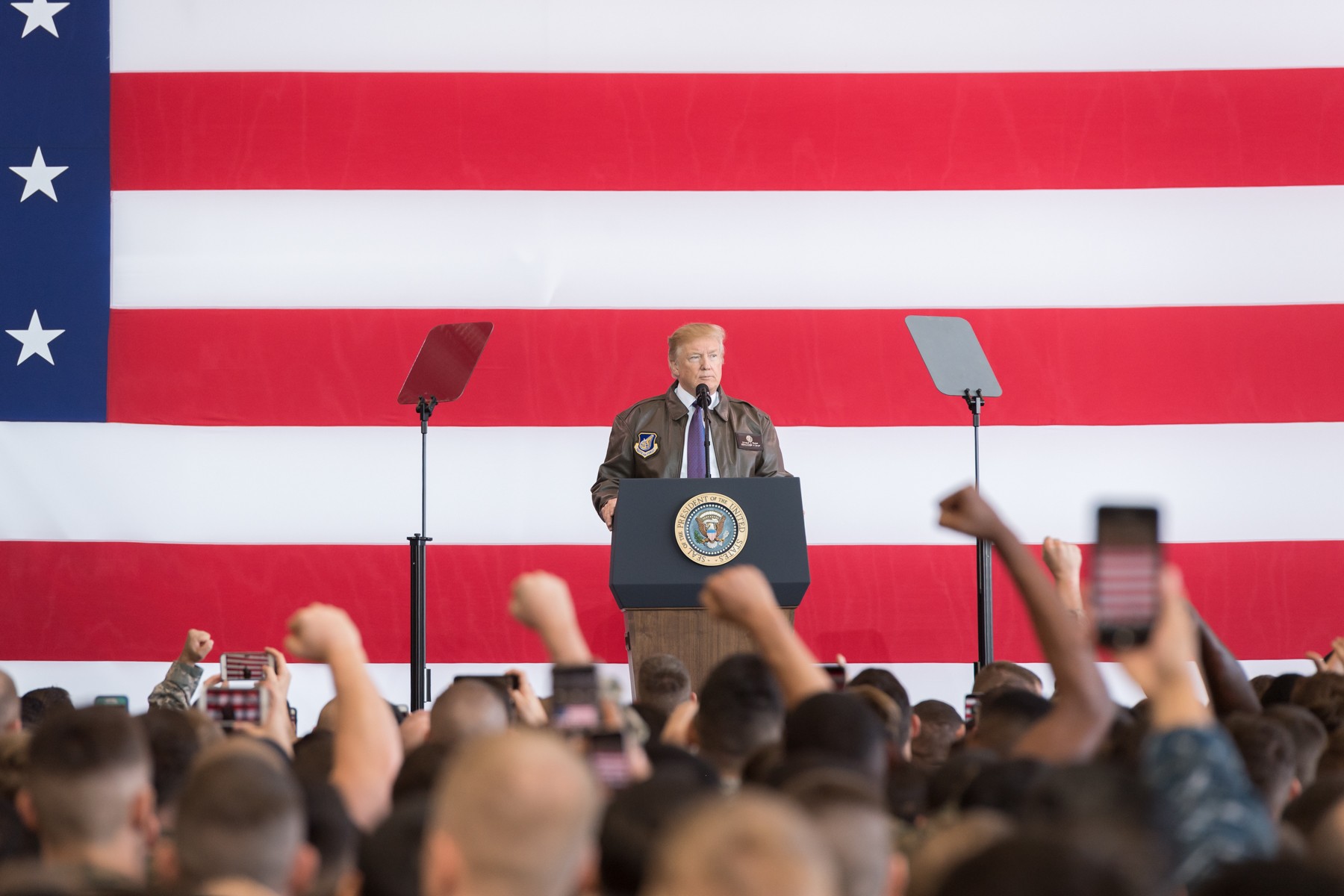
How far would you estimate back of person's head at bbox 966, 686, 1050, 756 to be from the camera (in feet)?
6.89

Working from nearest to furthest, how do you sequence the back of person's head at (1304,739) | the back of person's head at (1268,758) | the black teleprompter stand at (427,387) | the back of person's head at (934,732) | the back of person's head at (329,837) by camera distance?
1. the back of person's head at (329,837)
2. the back of person's head at (1268,758)
3. the back of person's head at (1304,739)
4. the back of person's head at (934,732)
5. the black teleprompter stand at (427,387)

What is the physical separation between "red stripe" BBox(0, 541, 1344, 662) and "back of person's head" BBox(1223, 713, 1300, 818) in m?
2.99

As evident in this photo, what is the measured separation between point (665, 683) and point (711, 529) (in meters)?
0.76

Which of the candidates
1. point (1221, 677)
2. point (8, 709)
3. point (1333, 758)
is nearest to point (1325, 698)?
point (1221, 677)

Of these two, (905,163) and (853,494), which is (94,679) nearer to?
(853,494)

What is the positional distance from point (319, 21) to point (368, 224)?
0.72 metres

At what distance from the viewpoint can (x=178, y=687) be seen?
354 centimetres

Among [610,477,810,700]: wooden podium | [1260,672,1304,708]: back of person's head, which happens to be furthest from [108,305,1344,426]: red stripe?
[1260,672,1304,708]: back of person's head

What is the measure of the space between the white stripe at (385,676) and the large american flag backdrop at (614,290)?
22 millimetres

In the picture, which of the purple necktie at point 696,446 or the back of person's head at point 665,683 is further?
the purple necktie at point 696,446

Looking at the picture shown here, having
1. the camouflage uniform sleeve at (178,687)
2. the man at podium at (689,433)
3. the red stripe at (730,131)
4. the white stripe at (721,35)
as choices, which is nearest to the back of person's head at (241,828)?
the camouflage uniform sleeve at (178,687)

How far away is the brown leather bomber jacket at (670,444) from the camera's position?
4.23 meters

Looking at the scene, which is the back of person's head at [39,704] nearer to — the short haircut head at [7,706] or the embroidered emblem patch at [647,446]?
the short haircut head at [7,706]

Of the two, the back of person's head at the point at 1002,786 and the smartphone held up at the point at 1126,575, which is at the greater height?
the smartphone held up at the point at 1126,575
